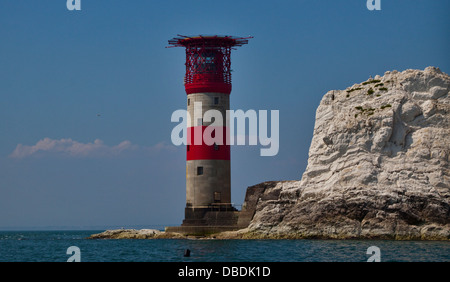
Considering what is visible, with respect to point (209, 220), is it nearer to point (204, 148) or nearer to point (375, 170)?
point (204, 148)

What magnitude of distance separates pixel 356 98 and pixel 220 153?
462 inches

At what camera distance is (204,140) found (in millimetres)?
59906

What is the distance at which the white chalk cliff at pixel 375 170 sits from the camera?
48.5m

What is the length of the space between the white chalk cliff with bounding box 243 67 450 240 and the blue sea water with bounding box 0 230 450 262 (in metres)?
1.72

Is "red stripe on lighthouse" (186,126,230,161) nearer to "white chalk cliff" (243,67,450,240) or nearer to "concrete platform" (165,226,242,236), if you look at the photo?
"concrete platform" (165,226,242,236)

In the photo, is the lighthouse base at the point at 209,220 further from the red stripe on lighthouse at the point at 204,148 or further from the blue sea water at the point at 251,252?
the red stripe on lighthouse at the point at 204,148

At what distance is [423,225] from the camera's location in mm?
48125

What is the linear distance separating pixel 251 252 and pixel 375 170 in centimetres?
1169

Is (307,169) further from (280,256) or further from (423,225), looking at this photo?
(280,256)

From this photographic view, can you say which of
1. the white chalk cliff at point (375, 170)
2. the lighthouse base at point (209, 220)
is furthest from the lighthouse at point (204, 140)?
the white chalk cliff at point (375, 170)

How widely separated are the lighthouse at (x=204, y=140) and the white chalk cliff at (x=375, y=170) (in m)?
5.12

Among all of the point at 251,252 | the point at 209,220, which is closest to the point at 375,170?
the point at 251,252

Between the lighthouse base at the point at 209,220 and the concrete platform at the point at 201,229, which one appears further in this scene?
the lighthouse base at the point at 209,220
